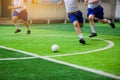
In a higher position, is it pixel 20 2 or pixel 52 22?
pixel 20 2

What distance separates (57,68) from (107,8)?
23.3m

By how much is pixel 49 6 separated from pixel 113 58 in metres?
17.6

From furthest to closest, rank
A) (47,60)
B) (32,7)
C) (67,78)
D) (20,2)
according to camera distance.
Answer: (32,7)
(20,2)
(47,60)
(67,78)

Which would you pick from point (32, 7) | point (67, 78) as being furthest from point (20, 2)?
point (32, 7)

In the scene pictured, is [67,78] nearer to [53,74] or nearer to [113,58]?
[53,74]

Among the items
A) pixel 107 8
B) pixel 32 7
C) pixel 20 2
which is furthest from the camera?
Result: pixel 107 8

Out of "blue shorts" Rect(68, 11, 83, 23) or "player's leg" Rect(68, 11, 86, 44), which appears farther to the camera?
"blue shorts" Rect(68, 11, 83, 23)

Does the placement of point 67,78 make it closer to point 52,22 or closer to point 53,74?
point 53,74

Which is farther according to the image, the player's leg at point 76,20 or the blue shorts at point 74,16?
the blue shorts at point 74,16

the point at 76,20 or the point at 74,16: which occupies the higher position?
the point at 74,16

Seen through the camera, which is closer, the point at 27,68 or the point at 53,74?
the point at 53,74

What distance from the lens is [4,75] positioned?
4.93 meters

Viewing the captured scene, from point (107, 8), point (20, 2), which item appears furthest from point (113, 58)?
point (107, 8)

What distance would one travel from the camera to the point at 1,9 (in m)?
23.9
